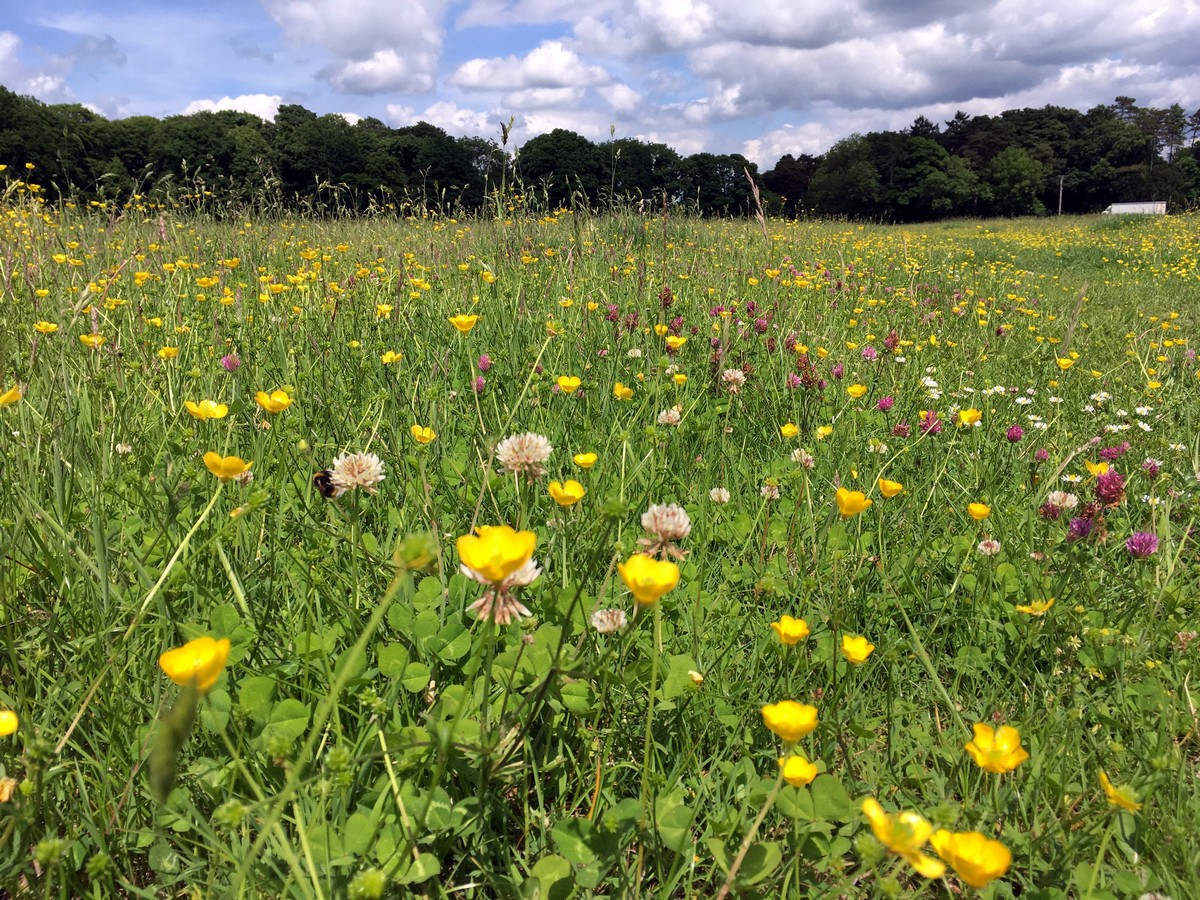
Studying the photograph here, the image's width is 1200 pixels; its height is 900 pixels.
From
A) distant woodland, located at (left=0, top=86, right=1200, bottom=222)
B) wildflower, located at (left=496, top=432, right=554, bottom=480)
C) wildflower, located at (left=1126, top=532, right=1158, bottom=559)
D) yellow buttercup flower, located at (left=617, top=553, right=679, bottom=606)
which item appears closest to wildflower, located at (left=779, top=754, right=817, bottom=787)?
yellow buttercup flower, located at (left=617, top=553, right=679, bottom=606)

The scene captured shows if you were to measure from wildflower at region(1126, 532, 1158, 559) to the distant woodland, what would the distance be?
11.6 ft

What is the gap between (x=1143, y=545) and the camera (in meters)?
1.79

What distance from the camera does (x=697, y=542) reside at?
1.99 meters

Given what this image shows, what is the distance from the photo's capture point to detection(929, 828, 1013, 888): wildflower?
75cm

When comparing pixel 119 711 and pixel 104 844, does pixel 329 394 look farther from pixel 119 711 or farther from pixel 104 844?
pixel 104 844

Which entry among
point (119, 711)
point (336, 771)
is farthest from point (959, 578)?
point (119, 711)

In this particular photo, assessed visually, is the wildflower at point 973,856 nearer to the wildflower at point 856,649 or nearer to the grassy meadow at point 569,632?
the grassy meadow at point 569,632

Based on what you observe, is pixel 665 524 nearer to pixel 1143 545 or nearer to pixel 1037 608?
pixel 1037 608

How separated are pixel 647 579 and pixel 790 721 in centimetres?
27

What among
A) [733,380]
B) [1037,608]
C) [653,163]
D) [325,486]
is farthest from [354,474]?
[653,163]

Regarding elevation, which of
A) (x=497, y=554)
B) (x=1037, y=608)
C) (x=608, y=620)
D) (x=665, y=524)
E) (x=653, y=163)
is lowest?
(x=1037, y=608)

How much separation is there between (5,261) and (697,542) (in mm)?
3304

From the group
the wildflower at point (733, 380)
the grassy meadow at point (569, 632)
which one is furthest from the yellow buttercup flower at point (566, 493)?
the wildflower at point (733, 380)

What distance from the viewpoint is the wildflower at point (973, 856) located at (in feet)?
2.45
